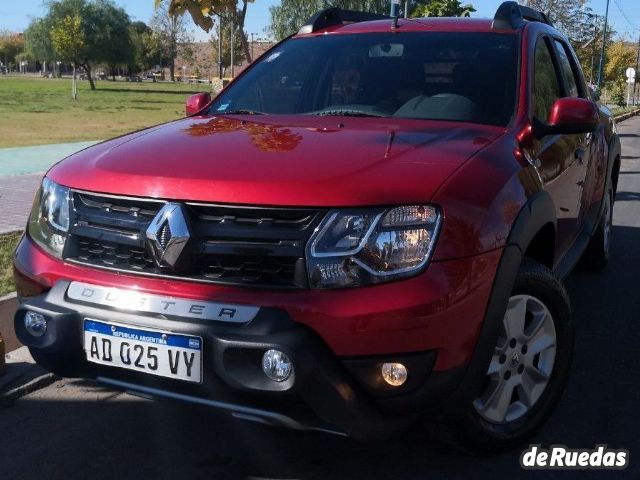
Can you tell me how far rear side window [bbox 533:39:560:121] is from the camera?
144 inches

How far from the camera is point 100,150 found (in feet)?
10.3

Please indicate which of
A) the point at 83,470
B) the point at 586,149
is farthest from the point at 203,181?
the point at 586,149

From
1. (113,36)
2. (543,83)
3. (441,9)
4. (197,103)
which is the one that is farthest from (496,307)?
(113,36)

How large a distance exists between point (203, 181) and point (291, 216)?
1.11 feet

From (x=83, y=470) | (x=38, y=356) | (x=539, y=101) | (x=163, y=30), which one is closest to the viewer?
(x=38, y=356)

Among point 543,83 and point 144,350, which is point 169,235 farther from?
point 543,83

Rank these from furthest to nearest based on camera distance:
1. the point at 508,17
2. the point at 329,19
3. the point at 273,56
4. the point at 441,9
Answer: the point at 441,9
the point at 329,19
the point at 273,56
the point at 508,17

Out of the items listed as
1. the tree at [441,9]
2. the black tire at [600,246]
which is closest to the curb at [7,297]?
the black tire at [600,246]

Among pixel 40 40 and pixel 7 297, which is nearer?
pixel 7 297

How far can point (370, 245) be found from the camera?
2.45 m

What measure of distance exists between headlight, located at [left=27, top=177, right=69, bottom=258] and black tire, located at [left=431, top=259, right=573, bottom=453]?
157 cm

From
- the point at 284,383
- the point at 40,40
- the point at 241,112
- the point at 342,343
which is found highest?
the point at 40,40

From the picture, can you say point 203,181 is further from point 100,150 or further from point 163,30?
point 163,30

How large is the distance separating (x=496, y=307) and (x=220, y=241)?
97cm
